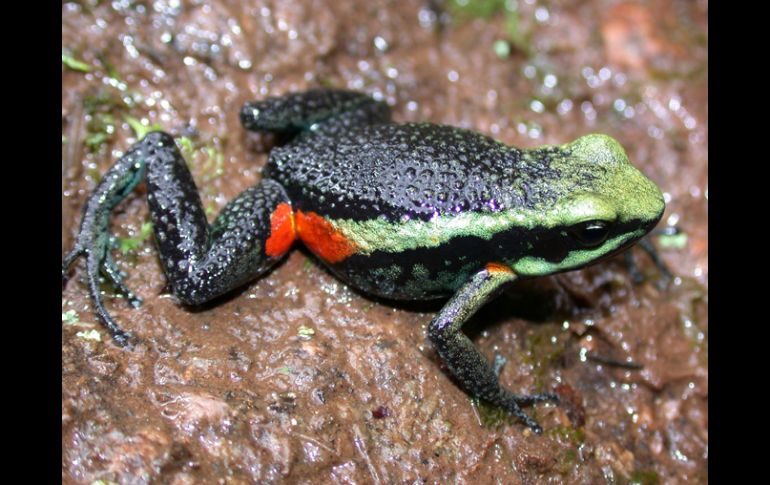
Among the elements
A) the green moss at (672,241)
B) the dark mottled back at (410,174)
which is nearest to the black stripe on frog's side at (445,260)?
the dark mottled back at (410,174)

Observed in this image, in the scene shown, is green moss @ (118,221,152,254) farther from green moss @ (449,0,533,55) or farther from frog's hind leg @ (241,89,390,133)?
green moss @ (449,0,533,55)

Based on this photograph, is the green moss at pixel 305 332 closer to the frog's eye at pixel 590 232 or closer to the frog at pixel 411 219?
the frog at pixel 411 219

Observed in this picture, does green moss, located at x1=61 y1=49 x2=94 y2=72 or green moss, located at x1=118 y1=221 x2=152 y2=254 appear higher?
green moss, located at x1=61 y1=49 x2=94 y2=72

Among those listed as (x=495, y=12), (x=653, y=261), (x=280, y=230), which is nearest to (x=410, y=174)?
(x=280, y=230)

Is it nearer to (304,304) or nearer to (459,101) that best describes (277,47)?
(459,101)

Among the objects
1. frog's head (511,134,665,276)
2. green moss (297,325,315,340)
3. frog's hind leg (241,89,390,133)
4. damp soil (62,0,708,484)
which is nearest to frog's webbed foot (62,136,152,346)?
damp soil (62,0,708,484)

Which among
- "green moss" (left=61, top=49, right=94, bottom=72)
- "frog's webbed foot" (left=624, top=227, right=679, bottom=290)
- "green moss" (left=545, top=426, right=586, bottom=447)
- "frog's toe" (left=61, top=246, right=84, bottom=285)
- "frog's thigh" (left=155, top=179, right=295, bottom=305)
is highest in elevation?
"green moss" (left=61, top=49, right=94, bottom=72)

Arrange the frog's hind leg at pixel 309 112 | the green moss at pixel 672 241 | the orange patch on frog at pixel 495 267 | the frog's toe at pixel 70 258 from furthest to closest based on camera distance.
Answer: the green moss at pixel 672 241, the frog's hind leg at pixel 309 112, the frog's toe at pixel 70 258, the orange patch on frog at pixel 495 267
